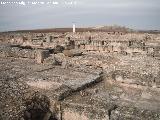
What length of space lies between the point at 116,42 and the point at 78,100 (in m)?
11.3

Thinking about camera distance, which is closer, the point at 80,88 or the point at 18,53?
the point at 80,88

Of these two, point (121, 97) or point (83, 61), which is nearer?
point (121, 97)

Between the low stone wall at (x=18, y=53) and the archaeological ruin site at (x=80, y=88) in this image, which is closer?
the archaeological ruin site at (x=80, y=88)

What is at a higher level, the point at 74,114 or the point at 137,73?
the point at 137,73

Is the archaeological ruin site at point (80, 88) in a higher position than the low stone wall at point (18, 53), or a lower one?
lower

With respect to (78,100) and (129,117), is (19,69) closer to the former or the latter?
(78,100)

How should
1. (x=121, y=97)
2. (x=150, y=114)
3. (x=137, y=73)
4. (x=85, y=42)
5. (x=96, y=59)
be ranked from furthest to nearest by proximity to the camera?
(x=85, y=42) → (x=96, y=59) → (x=137, y=73) → (x=121, y=97) → (x=150, y=114)

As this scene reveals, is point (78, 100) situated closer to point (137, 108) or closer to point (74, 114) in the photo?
point (74, 114)

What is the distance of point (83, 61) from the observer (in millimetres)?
12055

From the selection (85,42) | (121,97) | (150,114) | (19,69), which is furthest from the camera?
(85,42)

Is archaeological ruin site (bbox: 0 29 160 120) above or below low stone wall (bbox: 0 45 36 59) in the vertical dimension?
below

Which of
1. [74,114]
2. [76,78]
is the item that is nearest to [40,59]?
[76,78]

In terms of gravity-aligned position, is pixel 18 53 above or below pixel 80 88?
above

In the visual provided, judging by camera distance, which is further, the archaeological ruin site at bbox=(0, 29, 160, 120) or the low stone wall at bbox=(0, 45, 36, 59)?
the low stone wall at bbox=(0, 45, 36, 59)
